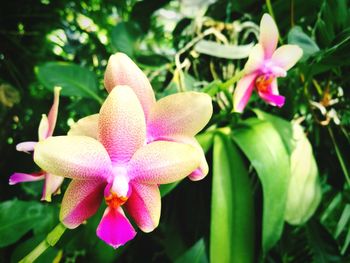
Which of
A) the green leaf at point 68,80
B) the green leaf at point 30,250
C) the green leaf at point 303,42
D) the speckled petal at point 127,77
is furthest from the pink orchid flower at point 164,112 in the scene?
the green leaf at point 68,80

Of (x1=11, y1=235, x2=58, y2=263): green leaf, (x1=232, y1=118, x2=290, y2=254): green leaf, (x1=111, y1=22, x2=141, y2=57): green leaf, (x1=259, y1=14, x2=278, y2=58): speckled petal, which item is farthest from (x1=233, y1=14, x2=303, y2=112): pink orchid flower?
(x1=111, y1=22, x2=141, y2=57): green leaf

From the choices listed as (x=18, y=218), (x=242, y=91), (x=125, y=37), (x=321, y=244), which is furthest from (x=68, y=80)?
(x=321, y=244)

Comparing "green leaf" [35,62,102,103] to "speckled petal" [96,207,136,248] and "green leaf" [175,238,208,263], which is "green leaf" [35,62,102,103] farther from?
"speckled petal" [96,207,136,248]

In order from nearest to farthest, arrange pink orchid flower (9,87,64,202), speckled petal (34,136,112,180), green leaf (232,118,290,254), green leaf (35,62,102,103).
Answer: speckled petal (34,136,112,180)
pink orchid flower (9,87,64,202)
green leaf (232,118,290,254)
green leaf (35,62,102,103)

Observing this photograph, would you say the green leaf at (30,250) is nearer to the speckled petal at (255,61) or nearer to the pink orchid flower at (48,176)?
the pink orchid flower at (48,176)

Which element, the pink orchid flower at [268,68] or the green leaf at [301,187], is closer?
the pink orchid flower at [268,68]

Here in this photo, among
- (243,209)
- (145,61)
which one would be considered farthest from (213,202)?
(145,61)

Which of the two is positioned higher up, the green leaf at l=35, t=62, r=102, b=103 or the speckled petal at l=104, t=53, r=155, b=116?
the speckled petal at l=104, t=53, r=155, b=116
